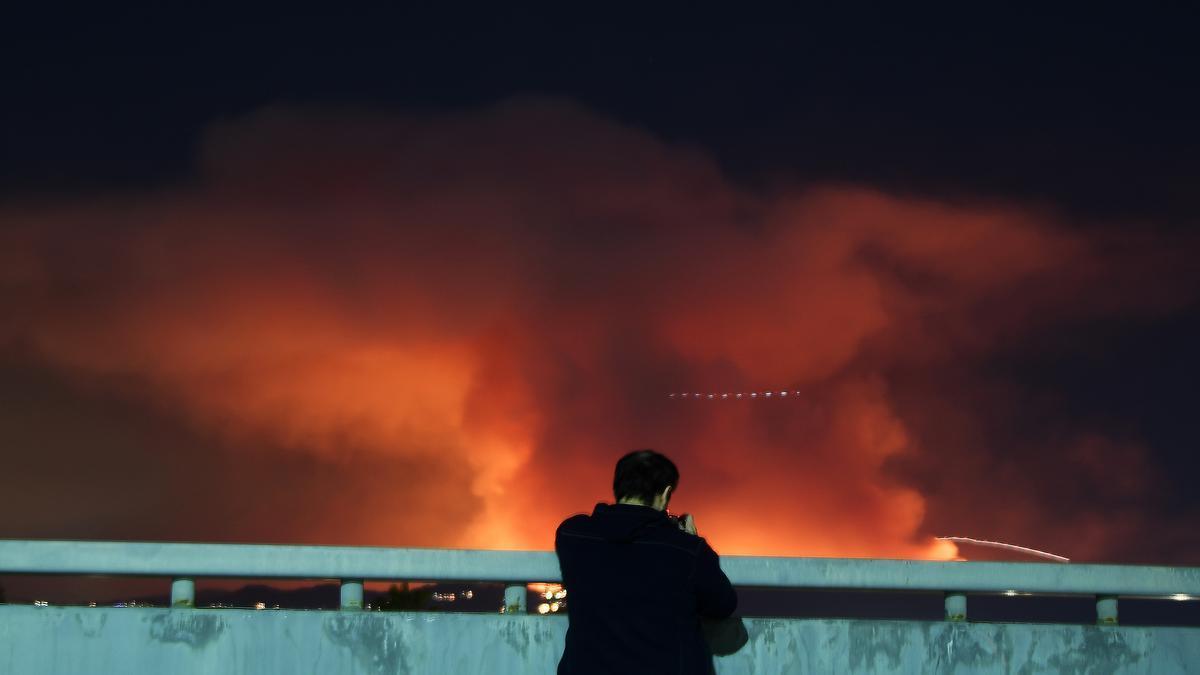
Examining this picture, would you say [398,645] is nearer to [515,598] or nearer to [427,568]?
[427,568]

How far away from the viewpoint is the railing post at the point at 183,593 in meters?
7.50

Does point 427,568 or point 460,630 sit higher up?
point 427,568

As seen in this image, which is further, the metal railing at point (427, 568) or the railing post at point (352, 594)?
the railing post at point (352, 594)

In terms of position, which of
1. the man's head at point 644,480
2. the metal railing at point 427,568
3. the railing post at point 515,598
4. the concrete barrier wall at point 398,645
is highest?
the man's head at point 644,480

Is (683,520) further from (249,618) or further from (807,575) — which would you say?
(249,618)

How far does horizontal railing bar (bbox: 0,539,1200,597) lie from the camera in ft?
23.9

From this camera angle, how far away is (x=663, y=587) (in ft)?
20.7

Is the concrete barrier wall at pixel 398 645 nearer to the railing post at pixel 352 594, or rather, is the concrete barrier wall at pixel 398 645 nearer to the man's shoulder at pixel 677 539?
the railing post at pixel 352 594

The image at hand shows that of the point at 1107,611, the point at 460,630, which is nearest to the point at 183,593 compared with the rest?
the point at 460,630

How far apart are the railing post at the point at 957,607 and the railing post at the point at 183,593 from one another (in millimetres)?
4034

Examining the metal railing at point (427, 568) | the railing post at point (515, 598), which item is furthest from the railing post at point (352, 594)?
the railing post at point (515, 598)

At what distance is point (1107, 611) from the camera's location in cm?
767

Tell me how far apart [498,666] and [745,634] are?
51.7 inches

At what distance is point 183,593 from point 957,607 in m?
4.12
